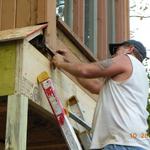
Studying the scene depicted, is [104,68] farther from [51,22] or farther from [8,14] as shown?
[8,14]

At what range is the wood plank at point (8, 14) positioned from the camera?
15.7 feet

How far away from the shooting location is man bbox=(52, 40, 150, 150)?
4.16m

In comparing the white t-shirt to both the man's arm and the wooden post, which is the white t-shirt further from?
the wooden post

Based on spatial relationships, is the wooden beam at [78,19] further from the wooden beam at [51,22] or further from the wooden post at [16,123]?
the wooden post at [16,123]

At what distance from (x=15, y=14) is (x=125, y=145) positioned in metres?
1.68

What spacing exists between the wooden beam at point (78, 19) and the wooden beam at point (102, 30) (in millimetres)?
682

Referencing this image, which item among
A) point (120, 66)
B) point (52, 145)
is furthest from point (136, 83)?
point (52, 145)

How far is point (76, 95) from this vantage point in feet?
17.6

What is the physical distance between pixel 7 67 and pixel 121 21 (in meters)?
3.63

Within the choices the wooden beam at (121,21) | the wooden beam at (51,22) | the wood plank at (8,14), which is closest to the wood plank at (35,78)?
the wooden beam at (51,22)

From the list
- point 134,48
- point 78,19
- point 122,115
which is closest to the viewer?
point 122,115

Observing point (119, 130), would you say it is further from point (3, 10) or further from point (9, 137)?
point (3, 10)

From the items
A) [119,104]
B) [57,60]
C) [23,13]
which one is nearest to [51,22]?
[23,13]

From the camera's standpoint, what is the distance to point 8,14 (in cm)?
483
